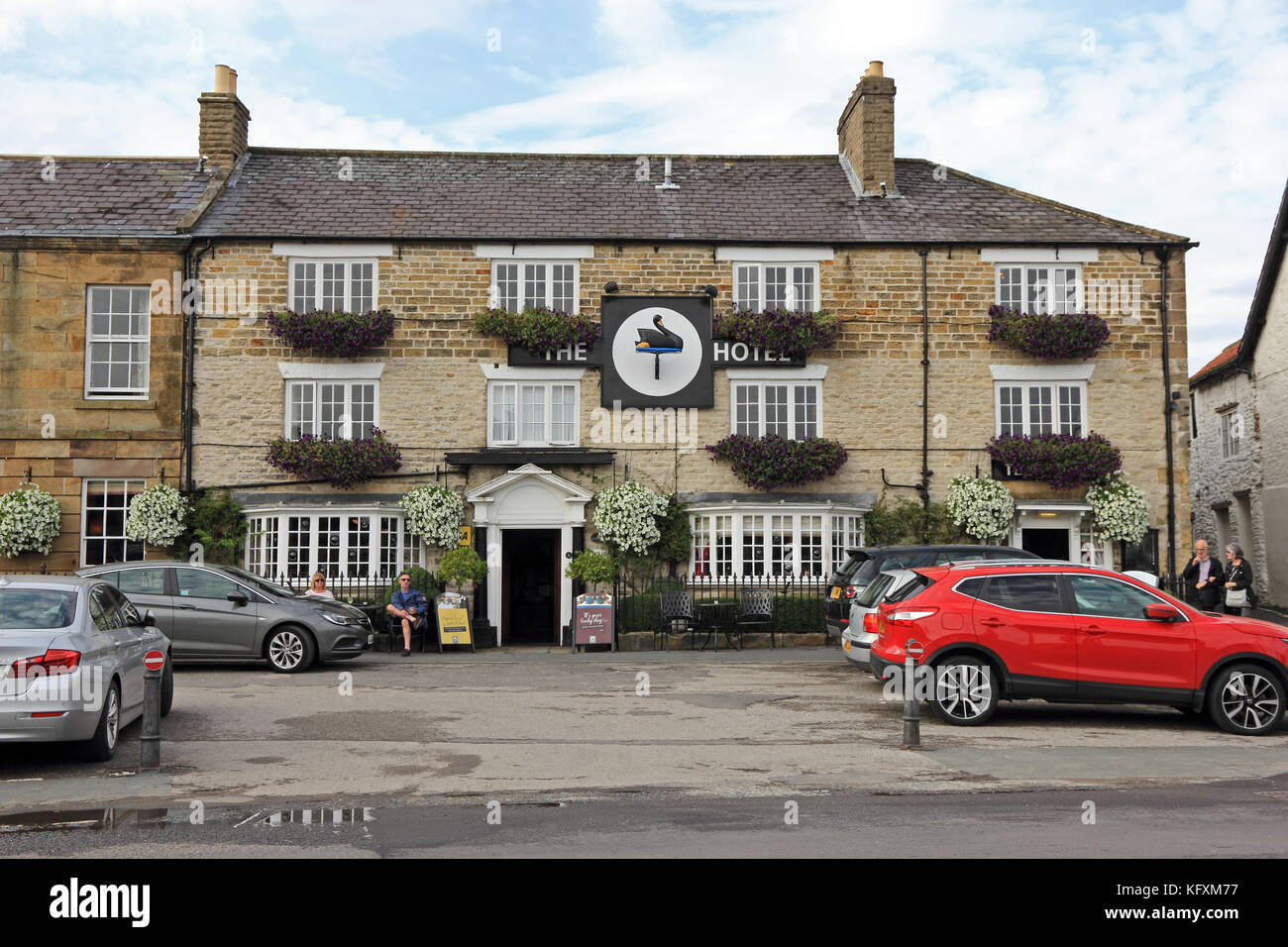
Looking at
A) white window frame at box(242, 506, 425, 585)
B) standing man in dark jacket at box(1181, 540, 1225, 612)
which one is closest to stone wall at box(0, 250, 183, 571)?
white window frame at box(242, 506, 425, 585)

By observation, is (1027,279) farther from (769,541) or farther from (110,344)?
(110,344)

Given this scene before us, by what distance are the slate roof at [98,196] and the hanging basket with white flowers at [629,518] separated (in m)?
10.2

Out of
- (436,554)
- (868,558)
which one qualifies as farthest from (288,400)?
(868,558)

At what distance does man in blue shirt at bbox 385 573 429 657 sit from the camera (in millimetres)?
20516

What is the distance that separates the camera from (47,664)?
9055 mm

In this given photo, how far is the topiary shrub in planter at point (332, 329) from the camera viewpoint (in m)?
22.9

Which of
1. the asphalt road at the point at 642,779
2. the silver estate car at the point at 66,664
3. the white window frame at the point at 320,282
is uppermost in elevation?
the white window frame at the point at 320,282

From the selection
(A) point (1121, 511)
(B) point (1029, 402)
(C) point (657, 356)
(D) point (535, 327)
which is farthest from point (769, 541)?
(A) point (1121, 511)

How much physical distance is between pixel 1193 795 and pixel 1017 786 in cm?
125

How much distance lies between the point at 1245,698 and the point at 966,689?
9.05 feet

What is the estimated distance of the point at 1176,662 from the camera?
11.7 meters

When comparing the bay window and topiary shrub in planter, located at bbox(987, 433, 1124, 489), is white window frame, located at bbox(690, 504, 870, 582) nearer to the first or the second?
the bay window

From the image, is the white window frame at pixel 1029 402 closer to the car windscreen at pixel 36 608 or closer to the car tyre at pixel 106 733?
the car tyre at pixel 106 733

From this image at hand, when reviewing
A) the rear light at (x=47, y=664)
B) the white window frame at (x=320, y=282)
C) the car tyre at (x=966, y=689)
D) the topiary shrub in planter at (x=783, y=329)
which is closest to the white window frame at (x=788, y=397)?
the topiary shrub in planter at (x=783, y=329)
